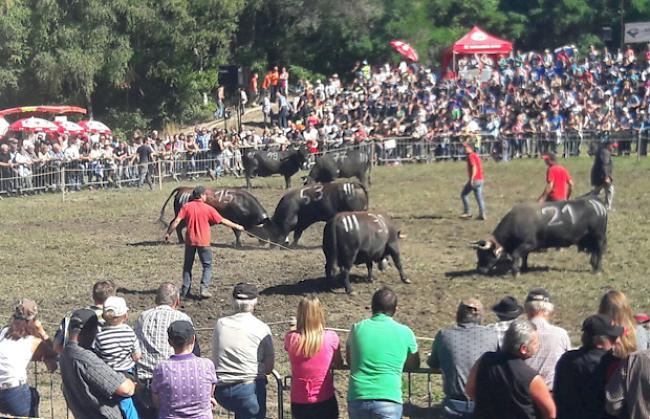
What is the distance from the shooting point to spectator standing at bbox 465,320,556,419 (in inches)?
273

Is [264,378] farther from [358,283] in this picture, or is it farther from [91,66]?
[91,66]

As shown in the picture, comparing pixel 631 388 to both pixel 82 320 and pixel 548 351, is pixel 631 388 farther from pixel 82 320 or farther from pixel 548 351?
pixel 82 320

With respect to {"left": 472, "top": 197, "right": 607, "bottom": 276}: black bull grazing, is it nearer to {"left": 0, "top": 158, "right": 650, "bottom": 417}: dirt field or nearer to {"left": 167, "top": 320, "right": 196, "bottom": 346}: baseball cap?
{"left": 0, "top": 158, "right": 650, "bottom": 417}: dirt field

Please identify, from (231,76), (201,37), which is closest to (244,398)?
(231,76)

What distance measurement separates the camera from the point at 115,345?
334 inches

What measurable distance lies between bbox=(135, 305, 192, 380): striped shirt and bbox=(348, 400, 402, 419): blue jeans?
1.64 m

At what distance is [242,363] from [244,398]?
27cm

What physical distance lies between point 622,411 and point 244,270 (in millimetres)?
12196

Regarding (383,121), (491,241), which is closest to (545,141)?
(383,121)

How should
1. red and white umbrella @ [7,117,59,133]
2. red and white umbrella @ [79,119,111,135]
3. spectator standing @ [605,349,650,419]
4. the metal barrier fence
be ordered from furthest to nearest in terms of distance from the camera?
red and white umbrella @ [79,119,111,135] → red and white umbrella @ [7,117,59,133] → the metal barrier fence → spectator standing @ [605,349,650,419]

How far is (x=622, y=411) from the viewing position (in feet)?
23.0

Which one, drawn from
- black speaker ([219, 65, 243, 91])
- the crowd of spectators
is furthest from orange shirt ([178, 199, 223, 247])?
black speaker ([219, 65, 243, 91])

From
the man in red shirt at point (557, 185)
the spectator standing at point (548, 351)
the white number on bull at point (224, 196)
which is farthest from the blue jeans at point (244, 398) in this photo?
the white number on bull at point (224, 196)

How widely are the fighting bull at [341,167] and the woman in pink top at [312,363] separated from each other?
66.7ft
